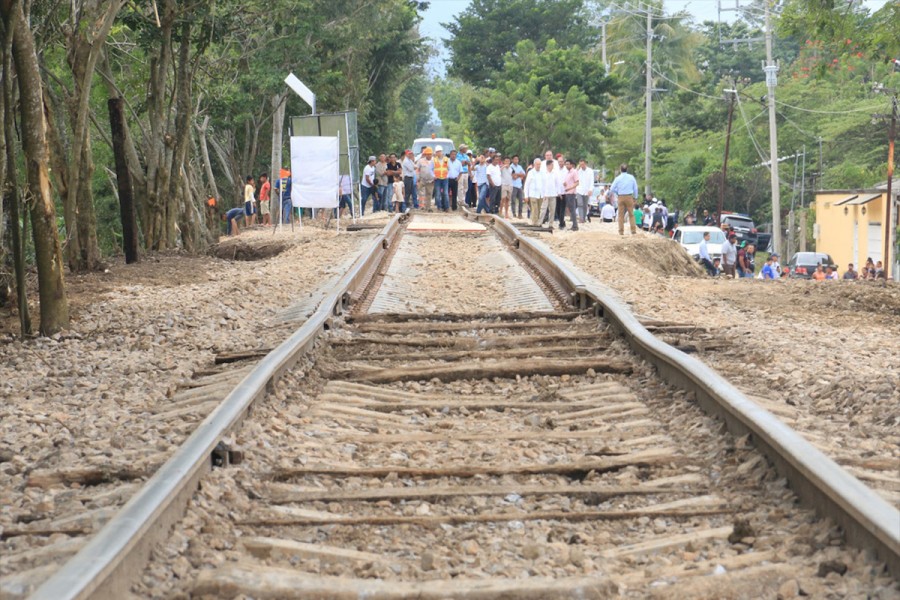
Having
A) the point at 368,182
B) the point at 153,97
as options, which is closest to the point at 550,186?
the point at 368,182

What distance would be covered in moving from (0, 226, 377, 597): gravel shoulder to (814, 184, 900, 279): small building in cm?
3578

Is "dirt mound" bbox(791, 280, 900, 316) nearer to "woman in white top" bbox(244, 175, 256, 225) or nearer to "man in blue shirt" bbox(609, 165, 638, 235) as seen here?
"man in blue shirt" bbox(609, 165, 638, 235)

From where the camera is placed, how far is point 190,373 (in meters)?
8.23

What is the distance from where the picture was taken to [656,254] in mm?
21406

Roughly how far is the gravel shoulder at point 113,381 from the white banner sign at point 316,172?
4.09 metres

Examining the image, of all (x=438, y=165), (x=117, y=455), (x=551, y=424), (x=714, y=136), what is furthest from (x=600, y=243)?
(x=714, y=136)

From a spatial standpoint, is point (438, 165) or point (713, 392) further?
point (438, 165)

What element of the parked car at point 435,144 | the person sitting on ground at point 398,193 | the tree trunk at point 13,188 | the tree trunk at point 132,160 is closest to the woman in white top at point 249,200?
the person sitting on ground at point 398,193

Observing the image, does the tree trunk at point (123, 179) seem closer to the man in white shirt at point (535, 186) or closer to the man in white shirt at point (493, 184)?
the man in white shirt at point (535, 186)

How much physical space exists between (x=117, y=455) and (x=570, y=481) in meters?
2.08

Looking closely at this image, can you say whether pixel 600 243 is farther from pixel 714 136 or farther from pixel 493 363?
pixel 714 136

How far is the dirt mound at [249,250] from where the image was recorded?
2086cm

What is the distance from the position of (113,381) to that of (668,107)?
69.3 metres

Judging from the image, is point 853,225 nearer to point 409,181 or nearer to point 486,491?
point 409,181
